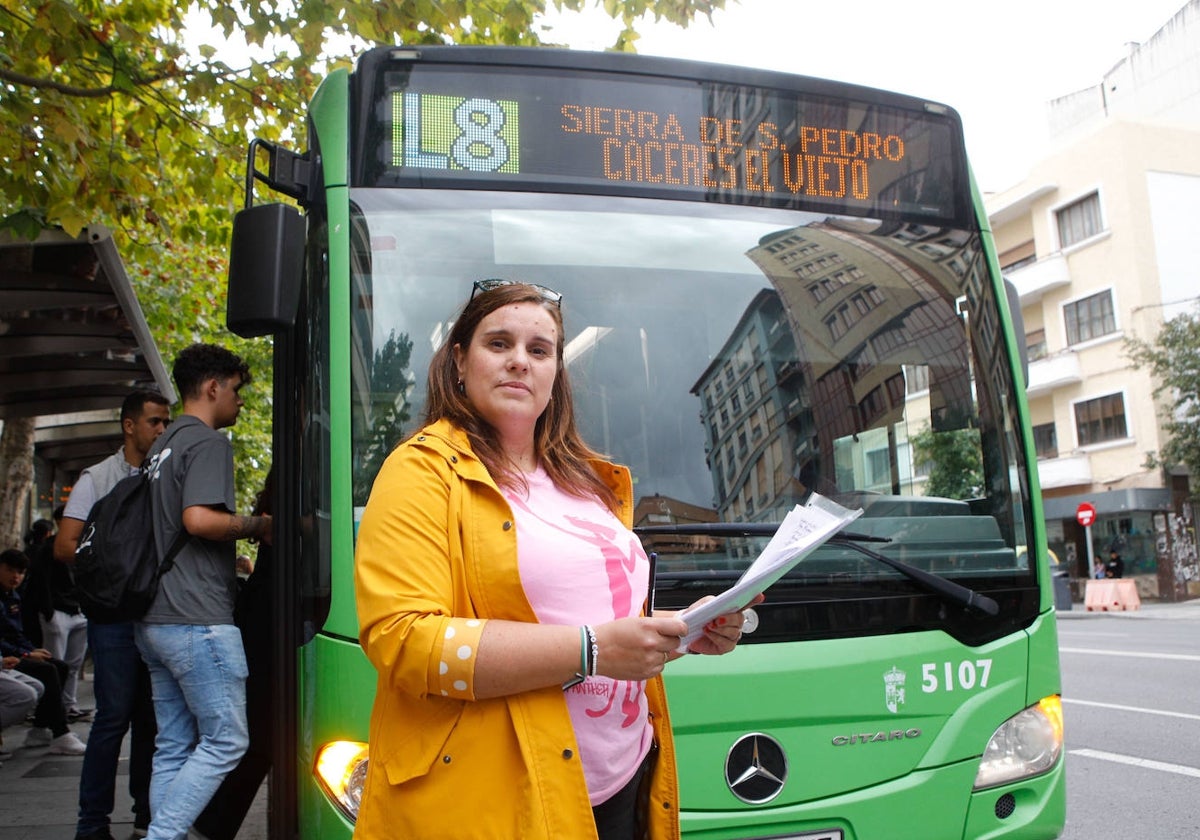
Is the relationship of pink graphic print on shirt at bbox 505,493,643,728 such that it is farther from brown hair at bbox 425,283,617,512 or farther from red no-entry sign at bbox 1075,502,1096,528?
red no-entry sign at bbox 1075,502,1096,528

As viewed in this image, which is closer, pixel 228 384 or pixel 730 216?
pixel 730 216

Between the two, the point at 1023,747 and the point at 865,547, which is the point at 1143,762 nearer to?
the point at 1023,747

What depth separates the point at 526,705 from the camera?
1.94 metres

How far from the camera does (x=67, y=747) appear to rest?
826 cm

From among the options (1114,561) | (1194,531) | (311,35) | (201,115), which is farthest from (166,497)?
(1194,531)

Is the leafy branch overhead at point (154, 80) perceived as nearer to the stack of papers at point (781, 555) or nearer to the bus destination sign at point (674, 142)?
the bus destination sign at point (674, 142)

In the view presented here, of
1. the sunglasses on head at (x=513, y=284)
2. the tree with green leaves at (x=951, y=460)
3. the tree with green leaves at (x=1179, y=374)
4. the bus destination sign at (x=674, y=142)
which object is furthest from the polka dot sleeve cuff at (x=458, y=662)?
the tree with green leaves at (x=1179, y=374)

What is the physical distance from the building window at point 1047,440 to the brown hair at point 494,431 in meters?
38.2

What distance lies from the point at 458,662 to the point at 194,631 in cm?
263

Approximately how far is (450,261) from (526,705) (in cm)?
165

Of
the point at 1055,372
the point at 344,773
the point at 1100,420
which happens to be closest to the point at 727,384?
the point at 344,773

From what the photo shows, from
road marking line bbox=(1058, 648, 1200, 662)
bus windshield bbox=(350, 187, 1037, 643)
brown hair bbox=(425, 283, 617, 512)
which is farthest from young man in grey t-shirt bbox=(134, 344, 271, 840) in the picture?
road marking line bbox=(1058, 648, 1200, 662)

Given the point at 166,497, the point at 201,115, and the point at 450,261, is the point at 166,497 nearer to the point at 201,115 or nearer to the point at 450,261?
the point at 450,261

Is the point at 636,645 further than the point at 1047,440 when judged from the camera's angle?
No
